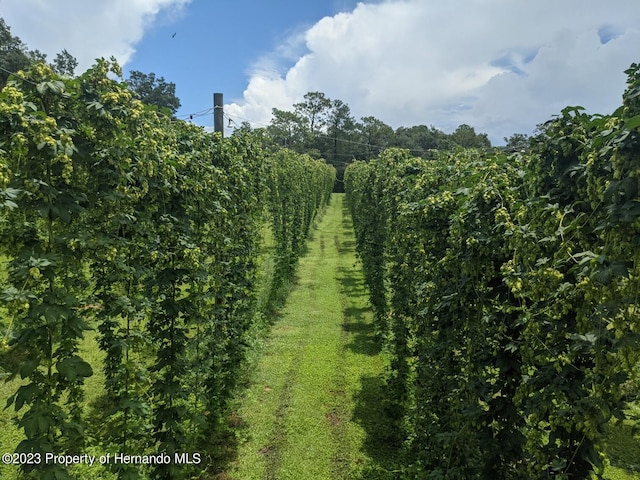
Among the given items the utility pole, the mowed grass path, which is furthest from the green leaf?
the utility pole

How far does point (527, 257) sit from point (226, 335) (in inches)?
191

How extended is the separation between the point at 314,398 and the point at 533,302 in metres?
5.05

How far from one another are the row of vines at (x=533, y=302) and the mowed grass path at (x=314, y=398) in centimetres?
95

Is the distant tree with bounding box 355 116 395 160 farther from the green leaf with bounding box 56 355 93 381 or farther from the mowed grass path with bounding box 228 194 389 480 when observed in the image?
the green leaf with bounding box 56 355 93 381

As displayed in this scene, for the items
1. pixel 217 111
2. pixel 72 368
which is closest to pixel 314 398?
pixel 72 368

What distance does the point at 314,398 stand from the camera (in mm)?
7254

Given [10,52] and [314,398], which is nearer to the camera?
[314,398]

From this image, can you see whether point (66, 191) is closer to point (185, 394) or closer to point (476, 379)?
point (185, 394)

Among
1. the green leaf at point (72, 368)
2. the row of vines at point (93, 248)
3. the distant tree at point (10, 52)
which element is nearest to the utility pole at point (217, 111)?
the row of vines at point (93, 248)

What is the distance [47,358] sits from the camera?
2.79 m

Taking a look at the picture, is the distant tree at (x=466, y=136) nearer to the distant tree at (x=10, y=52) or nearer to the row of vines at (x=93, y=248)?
the distant tree at (x=10, y=52)

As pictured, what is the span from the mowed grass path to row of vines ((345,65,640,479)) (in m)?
0.95

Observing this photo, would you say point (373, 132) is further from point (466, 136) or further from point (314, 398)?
point (314, 398)

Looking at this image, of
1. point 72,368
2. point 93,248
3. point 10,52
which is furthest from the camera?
point 10,52
